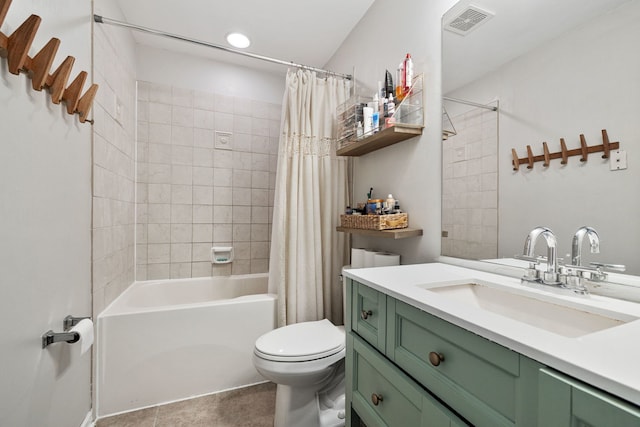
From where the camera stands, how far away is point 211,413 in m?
1.57

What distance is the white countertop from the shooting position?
1.31 feet

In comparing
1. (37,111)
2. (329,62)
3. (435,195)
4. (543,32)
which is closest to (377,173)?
(435,195)

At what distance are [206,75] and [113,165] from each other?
1217 mm

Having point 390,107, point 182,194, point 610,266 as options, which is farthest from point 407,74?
point 182,194

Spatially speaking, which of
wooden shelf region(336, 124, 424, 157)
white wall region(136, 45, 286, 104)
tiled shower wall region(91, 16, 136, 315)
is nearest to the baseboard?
tiled shower wall region(91, 16, 136, 315)

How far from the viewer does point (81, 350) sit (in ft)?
3.51

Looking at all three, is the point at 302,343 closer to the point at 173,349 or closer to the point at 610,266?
the point at 173,349

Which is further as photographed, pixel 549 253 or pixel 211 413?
pixel 211 413

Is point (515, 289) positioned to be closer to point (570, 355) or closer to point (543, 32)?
point (570, 355)

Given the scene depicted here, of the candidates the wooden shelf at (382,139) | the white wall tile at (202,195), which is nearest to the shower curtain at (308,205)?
the wooden shelf at (382,139)

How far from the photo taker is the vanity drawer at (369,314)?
91 cm

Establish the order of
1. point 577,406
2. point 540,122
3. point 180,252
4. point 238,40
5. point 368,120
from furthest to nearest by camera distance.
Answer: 1. point 180,252
2. point 238,40
3. point 368,120
4. point 540,122
5. point 577,406

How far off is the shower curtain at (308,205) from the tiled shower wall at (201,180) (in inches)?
31.7

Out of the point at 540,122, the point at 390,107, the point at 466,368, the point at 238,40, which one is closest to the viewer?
the point at 466,368
